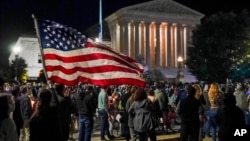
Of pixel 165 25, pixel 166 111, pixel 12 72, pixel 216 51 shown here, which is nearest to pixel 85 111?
pixel 166 111

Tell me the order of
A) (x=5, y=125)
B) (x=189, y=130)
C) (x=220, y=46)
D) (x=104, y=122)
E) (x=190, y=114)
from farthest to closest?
(x=220, y=46)
(x=104, y=122)
(x=189, y=130)
(x=190, y=114)
(x=5, y=125)

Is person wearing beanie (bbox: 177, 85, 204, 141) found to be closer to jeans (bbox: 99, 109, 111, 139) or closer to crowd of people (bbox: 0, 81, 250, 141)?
crowd of people (bbox: 0, 81, 250, 141)

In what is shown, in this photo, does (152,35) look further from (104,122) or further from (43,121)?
(43,121)

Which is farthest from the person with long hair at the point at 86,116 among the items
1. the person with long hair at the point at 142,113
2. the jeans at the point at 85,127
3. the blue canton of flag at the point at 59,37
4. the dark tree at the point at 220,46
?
the dark tree at the point at 220,46

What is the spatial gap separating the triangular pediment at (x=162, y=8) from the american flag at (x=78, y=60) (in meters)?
66.4

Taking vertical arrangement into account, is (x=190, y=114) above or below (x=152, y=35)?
below

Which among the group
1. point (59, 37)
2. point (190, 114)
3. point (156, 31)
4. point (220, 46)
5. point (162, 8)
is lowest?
point (190, 114)

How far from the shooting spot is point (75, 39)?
8711 mm

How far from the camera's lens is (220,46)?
172 feet

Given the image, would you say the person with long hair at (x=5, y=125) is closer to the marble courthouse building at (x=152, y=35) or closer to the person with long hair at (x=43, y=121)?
the person with long hair at (x=43, y=121)

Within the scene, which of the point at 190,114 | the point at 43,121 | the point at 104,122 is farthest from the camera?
the point at 104,122

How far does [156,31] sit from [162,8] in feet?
14.5

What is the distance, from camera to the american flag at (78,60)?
325 inches

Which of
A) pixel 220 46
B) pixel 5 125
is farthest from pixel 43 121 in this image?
pixel 220 46
